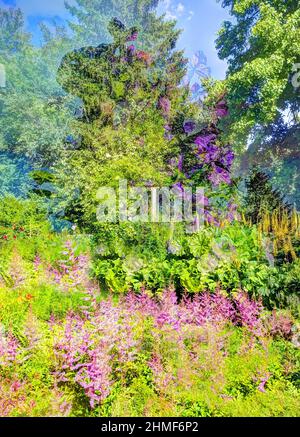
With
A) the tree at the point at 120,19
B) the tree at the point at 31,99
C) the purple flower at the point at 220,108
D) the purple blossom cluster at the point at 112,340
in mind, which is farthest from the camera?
the tree at the point at 120,19

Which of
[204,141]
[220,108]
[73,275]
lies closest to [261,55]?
[220,108]

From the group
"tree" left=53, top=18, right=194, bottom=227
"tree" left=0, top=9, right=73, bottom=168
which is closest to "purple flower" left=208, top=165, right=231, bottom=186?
"tree" left=53, top=18, right=194, bottom=227

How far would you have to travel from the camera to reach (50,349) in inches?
170

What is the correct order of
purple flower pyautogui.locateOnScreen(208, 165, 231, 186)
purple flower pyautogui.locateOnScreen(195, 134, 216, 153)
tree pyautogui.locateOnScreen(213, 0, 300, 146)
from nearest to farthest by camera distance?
purple flower pyautogui.locateOnScreen(208, 165, 231, 186) → purple flower pyautogui.locateOnScreen(195, 134, 216, 153) → tree pyautogui.locateOnScreen(213, 0, 300, 146)

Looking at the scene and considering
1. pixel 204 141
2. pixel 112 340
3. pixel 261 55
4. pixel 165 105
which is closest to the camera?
pixel 112 340

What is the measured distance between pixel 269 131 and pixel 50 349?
65.7 feet

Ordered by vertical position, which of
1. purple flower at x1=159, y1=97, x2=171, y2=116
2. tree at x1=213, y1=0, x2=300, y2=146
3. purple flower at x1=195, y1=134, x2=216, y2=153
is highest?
tree at x1=213, y1=0, x2=300, y2=146

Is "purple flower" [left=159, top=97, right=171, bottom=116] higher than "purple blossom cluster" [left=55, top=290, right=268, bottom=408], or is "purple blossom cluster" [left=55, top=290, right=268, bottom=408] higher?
"purple flower" [left=159, top=97, right=171, bottom=116]

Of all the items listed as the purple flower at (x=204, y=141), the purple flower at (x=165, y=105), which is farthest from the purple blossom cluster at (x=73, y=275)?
the purple flower at (x=165, y=105)

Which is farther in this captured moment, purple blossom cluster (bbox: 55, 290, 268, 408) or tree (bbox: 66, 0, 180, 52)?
tree (bbox: 66, 0, 180, 52)

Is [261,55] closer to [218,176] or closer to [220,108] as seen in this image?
[220,108]

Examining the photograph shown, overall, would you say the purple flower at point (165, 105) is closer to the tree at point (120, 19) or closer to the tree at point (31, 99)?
the tree at point (31, 99)

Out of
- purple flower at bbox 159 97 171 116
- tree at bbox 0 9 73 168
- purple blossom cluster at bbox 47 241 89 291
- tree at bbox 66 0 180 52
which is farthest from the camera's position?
tree at bbox 66 0 180 52

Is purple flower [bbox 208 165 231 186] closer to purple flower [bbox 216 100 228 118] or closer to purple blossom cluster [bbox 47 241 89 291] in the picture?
purple flower [bbox 216 100 228 118]
